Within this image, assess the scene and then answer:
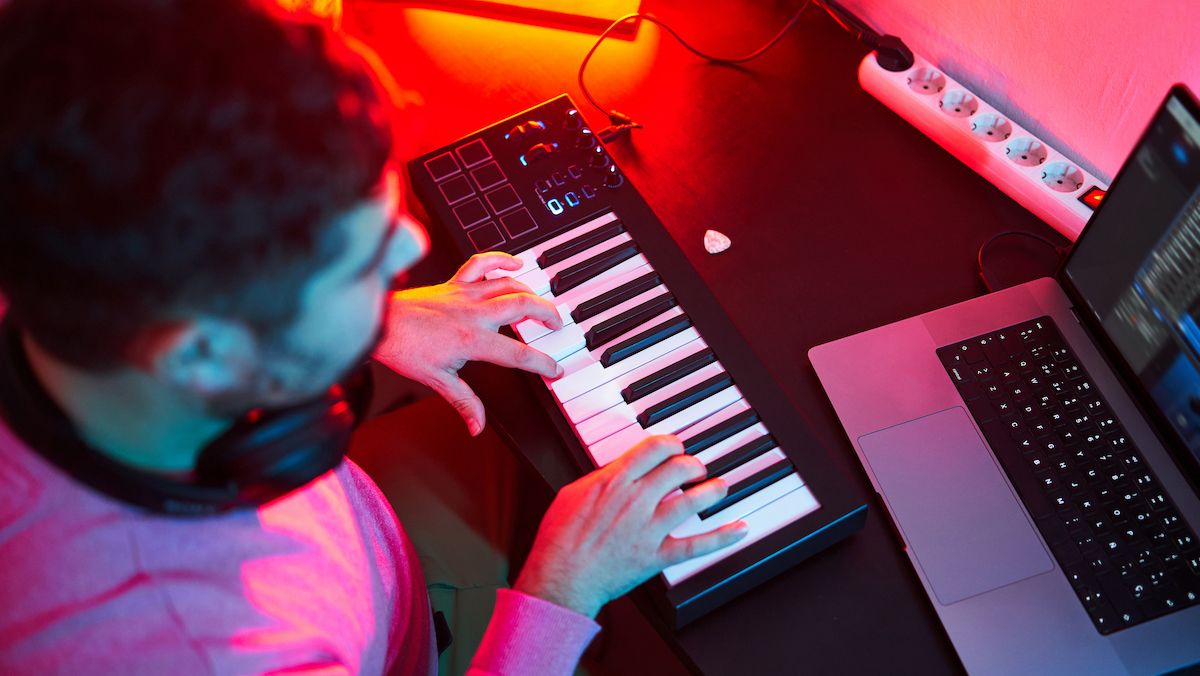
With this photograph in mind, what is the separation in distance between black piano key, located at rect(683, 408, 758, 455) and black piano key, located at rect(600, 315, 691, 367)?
0.13 m

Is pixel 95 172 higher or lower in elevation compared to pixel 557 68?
higher

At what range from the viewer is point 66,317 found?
1.96 ft

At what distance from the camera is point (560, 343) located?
3.42 ft

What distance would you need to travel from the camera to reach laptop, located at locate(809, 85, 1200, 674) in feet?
2.77

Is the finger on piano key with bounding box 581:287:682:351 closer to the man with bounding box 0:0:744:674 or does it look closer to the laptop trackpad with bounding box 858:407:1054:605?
the man with bounding box 0:0:744:674

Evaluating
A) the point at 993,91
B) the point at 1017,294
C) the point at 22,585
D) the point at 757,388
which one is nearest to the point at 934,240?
the point at 1017,294

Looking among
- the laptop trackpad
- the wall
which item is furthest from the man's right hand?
the wall

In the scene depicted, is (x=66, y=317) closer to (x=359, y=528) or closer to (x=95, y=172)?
(x=95, y=172)

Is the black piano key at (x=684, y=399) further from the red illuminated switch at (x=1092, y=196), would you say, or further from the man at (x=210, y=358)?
the red illuminated switch at (x=1092, y=196)

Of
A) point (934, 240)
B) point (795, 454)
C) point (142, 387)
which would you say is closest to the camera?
point (142, 387)

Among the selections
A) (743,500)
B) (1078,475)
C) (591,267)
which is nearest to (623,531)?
(743,500)

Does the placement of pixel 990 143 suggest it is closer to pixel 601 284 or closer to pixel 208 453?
pixel 601 284

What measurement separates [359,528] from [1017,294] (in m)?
0.81

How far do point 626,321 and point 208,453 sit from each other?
0.49m
